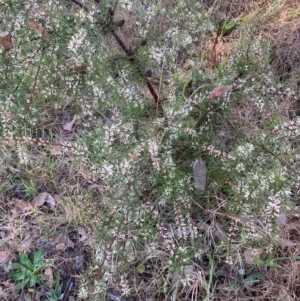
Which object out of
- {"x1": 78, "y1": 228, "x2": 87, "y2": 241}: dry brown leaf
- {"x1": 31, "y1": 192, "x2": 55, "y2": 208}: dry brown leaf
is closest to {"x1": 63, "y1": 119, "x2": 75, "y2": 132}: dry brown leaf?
{"x1": 31, "y1": 192, "x2": 55, "y2": 208}: dry brown leaf

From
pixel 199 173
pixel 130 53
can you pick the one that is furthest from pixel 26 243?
pixel 130 53

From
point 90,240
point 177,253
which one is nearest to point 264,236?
point 177,253

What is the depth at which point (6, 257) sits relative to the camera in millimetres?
2506

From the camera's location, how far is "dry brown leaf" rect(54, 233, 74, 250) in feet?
8.36

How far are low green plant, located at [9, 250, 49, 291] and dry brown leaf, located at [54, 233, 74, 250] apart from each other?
0.37 ft

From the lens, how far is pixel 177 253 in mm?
2053

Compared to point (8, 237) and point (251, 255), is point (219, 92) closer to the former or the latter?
point (251, 255)

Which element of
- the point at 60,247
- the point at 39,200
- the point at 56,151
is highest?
the point at 56,151

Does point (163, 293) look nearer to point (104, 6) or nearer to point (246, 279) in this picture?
point (246, 279)

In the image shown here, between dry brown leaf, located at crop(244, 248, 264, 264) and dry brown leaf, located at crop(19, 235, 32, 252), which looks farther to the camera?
dry brown leaf, located at crop(19, 235, 32, 252)

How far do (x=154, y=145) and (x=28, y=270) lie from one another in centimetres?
109

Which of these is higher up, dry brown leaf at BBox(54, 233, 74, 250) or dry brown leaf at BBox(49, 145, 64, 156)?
dry brown leaf at BBox(49, 145, 64, 156)

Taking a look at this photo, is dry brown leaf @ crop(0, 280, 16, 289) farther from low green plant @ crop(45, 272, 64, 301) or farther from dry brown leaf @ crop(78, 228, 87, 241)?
dry brown leaf @ crop(78, 228, 87, 241)

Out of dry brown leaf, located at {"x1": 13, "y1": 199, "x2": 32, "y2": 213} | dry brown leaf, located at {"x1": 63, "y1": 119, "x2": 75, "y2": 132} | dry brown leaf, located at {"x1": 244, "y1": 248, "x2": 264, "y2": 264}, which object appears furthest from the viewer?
dry brown leaf, located at {"x1": 63, "y1": 119, "x2": 75, "y2": 132}
